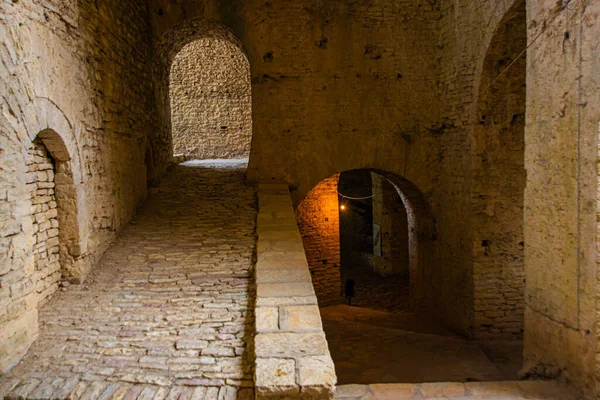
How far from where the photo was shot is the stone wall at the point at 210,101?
1345 centimetres

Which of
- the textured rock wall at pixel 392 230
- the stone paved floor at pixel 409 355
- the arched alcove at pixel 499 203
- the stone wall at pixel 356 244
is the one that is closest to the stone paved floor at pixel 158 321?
the stone paved floor at pixel 409 355

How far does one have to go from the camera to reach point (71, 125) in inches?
200

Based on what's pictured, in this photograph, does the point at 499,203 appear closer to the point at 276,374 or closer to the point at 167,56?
the point at 276,374

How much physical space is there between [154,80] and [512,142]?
6.62m

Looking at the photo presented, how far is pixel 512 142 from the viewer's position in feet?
23.2

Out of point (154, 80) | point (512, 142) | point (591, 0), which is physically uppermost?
point (154, 80)

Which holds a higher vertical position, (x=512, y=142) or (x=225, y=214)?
(x=512, y=142)

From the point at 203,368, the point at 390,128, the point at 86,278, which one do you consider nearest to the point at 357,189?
the point at 390,128

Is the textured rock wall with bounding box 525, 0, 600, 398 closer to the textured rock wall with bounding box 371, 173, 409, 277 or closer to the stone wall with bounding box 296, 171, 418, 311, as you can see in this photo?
the stone wall with bounding box 296, 171, 418, 311

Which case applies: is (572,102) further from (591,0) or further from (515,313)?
(515,313)

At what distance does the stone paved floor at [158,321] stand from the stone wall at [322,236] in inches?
196

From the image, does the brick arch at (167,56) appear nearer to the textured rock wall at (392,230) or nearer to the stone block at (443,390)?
the stone block at (443,390)

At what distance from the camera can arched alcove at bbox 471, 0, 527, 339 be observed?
6.86 meters

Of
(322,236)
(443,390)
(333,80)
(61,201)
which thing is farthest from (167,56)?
(443,390)
